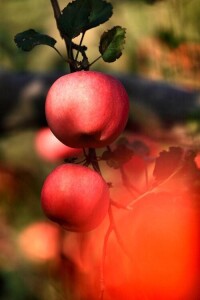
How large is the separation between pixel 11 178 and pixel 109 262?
133 centimetres

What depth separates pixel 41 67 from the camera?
269 cm

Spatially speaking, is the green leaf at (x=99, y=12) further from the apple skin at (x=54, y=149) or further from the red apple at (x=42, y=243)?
the red apple at (x=42, y=243)

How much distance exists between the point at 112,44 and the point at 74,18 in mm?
41

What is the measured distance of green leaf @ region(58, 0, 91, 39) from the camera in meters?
0.54

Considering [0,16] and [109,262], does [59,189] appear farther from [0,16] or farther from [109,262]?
[0,16]

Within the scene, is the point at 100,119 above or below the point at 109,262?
above

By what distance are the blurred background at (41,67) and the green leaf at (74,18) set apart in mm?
881

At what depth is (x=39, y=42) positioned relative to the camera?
22.4 inches

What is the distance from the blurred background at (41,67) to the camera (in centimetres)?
161

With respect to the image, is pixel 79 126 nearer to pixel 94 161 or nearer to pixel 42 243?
pixel 94 161

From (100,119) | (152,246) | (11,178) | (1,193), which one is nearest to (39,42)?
(100,119)

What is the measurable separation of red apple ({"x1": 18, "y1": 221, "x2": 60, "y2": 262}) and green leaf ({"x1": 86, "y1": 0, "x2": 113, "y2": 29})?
2.51 ft

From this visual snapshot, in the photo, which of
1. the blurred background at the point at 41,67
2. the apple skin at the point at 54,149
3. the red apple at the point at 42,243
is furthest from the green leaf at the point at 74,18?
the blurred background at the point at 41,67

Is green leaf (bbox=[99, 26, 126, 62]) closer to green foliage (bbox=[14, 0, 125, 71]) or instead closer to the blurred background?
green foliage (bbox=[14, 0, 125, 71])
